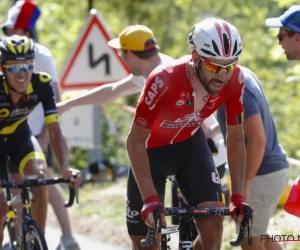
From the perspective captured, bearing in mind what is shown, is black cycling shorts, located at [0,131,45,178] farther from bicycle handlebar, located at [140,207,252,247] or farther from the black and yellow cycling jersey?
bicycle handlebar, located at [140,207,252,247]

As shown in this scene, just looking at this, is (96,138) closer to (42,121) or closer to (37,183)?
(42,121)

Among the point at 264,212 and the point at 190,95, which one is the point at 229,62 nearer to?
the point at 190,95

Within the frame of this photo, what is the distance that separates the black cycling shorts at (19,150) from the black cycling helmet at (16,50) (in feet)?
2.32

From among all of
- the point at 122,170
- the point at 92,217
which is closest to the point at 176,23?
the point at 122,170

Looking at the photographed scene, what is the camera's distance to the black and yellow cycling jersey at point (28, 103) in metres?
7.86

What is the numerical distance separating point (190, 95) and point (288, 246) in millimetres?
3267

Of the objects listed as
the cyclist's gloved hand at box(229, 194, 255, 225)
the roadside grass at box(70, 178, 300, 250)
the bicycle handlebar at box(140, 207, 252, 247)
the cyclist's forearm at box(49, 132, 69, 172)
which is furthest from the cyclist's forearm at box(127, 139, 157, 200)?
the roadside grass at box(70, 178, 300, 250)

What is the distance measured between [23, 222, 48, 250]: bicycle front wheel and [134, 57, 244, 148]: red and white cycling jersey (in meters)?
1.43

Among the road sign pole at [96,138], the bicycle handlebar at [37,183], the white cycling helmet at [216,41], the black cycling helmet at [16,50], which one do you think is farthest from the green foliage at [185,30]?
the white cycling helmet at [216,41]

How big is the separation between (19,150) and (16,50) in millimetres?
868

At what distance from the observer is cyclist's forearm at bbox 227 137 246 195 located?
613cm

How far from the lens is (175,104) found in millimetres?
6004

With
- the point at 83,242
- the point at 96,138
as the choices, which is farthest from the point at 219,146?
the point at 96,138

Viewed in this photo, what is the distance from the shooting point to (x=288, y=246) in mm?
8820
